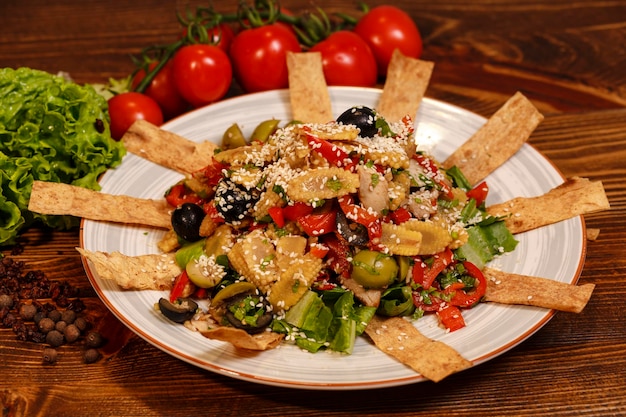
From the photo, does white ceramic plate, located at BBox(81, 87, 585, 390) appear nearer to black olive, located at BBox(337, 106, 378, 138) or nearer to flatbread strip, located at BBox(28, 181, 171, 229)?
flatbread strip, located at BBox(28, 181, 171, 229)

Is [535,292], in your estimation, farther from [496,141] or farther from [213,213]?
[213,213]

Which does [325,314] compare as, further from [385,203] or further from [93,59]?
[93,59]

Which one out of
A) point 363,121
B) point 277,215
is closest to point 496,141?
point 363,121

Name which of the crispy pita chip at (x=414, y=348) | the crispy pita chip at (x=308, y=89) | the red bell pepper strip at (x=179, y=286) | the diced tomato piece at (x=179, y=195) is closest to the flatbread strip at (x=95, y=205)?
the diced tomato piece at (x=179, y=195)

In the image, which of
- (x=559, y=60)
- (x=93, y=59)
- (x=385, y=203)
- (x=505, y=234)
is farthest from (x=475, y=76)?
(x=93, y=59)

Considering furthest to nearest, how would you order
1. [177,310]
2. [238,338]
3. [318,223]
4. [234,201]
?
[234,201] → [318,223] → [177,310] → [238,338]

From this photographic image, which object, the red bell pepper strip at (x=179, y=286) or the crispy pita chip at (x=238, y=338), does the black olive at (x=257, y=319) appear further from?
the red bell pepper strip at (x=179, y=286)

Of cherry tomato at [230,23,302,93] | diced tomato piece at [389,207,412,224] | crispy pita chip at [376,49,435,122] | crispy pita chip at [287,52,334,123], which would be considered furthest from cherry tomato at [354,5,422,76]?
diced tomato piece at [389,207,412,224]

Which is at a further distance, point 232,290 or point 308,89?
point 308,89
